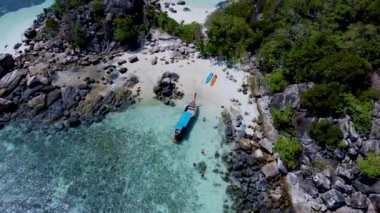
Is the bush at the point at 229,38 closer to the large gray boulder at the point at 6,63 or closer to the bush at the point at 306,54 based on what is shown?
the bush at the point at 306,54

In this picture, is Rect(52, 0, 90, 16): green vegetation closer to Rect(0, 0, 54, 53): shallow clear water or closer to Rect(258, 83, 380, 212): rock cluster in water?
Rect(0, 0, 54, 53): shallow clear water

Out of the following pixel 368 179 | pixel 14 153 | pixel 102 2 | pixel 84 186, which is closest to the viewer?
pixel 368 179

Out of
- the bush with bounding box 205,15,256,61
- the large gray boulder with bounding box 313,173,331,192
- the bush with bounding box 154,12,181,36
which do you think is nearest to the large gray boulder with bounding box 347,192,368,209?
the large gray boulder with bounding box 313,173,331,192

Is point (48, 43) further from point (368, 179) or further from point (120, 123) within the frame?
point (368, 179)

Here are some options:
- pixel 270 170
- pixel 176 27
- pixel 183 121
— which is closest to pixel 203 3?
pixel 176 27

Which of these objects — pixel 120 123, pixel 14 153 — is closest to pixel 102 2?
pixel 120 123

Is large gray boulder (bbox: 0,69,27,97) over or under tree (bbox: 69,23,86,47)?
under
